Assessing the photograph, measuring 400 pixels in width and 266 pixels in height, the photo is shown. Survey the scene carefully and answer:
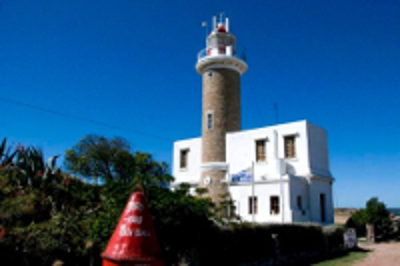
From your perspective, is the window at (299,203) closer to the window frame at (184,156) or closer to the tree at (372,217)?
the tree at (372,217)

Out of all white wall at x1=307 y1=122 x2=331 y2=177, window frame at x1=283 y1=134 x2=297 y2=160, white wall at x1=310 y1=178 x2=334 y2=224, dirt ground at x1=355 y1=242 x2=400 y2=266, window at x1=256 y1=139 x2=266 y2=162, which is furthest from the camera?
window at x1=256 y1=139 x2=266 y2=162

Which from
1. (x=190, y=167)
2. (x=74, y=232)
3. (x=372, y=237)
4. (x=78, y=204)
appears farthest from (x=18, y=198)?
(x=372, y=237)

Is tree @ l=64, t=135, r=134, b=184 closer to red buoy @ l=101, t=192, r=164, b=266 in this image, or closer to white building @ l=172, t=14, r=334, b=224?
white building @ l=172, t=14, r=334, b=224

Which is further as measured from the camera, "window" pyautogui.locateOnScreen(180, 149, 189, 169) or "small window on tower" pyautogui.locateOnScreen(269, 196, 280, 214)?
"window" pyautogui.locateOnScreen(180, 149, 189, 169)

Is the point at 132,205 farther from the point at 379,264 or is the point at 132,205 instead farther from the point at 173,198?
the point at 379,264

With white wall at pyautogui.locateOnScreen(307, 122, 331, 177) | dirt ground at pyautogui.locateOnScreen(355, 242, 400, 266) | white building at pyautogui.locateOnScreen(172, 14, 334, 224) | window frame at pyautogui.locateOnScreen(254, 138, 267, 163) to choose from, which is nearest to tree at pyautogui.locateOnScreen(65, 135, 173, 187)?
white building at pyautogui.locateOnScreen(172, 14, 334, 224)

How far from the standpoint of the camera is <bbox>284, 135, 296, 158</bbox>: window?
20248mm

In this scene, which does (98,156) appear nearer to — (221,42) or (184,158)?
(184,158)

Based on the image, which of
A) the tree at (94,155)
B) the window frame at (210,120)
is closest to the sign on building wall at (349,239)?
the window frame at (210,120)

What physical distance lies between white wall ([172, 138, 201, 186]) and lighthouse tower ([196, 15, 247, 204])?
132 centimetres

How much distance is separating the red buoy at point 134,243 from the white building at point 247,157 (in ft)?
47.7

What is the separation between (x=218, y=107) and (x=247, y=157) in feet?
13.1

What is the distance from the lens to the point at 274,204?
1927cm

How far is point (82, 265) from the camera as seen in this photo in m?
7.64
